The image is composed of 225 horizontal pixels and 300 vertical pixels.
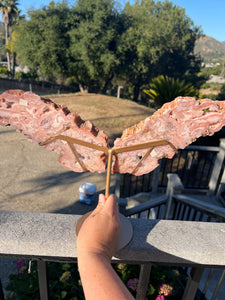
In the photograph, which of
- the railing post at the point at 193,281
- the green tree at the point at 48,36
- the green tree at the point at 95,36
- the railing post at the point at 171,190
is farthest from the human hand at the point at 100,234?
the green tree at the point at 48,36

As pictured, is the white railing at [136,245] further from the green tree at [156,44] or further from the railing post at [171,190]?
the green tree at [156,44]

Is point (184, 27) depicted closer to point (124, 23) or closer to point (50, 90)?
point (124, 23)

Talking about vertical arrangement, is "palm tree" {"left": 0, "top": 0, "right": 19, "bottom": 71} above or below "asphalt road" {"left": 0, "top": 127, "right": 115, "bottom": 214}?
above

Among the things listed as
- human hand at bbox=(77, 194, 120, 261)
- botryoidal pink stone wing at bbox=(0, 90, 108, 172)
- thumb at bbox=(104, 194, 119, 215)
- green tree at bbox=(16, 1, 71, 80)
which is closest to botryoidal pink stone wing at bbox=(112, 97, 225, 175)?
botryoidal pink stone wing at bbox=(0, 90, 108, 172)

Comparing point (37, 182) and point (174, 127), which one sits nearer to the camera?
point (174, 127)

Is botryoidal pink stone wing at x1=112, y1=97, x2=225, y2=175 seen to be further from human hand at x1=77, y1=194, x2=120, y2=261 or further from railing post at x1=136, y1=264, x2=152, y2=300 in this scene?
railing post at x1=136, y1=264, x2=152, y2=300

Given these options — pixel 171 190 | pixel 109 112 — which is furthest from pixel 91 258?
pixel 109 112

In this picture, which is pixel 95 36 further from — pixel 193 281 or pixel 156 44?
pixel 193 281
